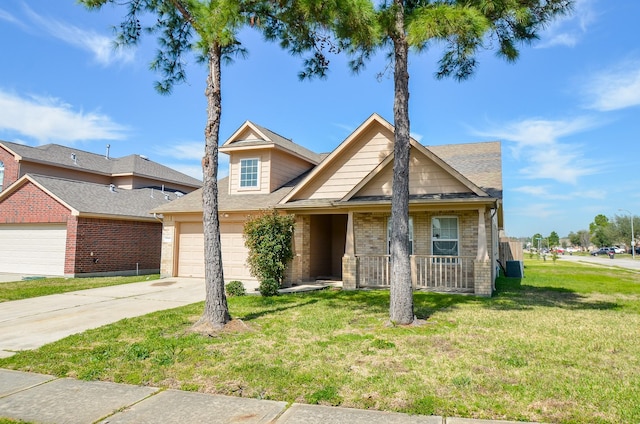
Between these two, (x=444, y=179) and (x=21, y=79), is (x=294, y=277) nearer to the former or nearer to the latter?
(x=444, y=179)

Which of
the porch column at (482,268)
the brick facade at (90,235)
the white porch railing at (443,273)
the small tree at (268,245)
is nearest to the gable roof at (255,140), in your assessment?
the small tree at (268,245)

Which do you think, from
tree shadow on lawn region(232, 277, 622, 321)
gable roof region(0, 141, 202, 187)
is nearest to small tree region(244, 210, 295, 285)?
tree shadow on lawn region(232, 277, 622, 321)

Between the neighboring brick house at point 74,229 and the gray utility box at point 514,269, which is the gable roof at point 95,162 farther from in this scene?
the gray utility box at point 514,269

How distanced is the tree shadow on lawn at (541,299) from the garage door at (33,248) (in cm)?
1705

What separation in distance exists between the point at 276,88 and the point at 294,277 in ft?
22.0

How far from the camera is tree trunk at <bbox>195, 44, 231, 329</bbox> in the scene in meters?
7.34

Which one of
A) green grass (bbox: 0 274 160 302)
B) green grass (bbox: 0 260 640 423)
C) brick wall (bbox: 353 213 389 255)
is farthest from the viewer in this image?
brick wall (bbox: 353 213 389 255)

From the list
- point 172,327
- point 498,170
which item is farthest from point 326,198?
point 172,327

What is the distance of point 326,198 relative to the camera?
14.5 metres

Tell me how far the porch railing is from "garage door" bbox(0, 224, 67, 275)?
1298cm

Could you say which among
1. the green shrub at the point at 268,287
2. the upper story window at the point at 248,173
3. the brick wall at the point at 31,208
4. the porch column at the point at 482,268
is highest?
the upper story window at the point at 248,173

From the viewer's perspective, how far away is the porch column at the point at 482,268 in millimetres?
11320

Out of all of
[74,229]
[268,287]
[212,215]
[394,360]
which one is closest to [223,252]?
[268,287]

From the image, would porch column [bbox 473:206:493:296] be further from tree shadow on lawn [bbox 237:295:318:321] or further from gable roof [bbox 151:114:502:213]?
tree shadow on lawn [bbox 237:295:318:321]
